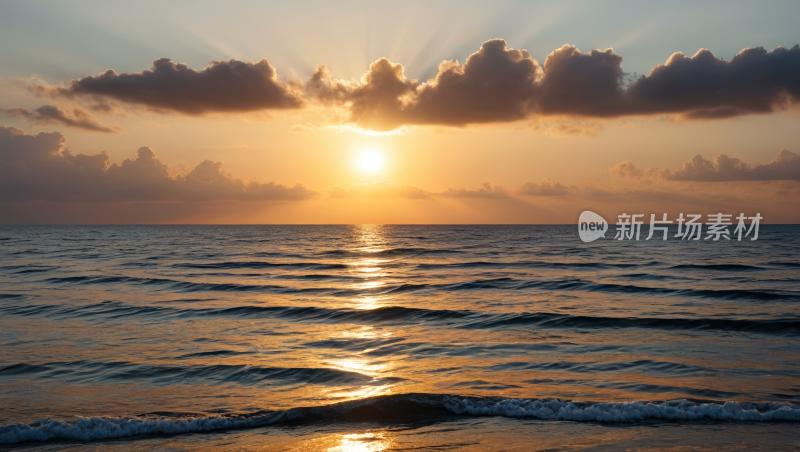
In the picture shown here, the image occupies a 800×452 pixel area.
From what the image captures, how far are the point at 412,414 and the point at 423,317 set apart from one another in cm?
1046

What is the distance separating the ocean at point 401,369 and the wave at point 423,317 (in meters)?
0.12

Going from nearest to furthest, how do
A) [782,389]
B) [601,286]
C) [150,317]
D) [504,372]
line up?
[782,389] → [504,372] → [150,317] → [601,286]

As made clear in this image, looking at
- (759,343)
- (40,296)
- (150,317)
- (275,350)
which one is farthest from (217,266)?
(759,343)

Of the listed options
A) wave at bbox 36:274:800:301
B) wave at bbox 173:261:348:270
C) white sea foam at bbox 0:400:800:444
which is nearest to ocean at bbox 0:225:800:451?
white sea foam at bbox 0:400:800:444

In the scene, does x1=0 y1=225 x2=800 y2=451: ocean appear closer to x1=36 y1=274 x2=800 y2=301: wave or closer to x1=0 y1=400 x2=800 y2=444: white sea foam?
x1=0 y1=400 x2=800 y2=444: white sea foam

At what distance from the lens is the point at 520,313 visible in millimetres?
20688

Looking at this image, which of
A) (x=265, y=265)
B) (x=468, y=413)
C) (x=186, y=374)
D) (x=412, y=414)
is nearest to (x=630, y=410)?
(x=468, y=413)

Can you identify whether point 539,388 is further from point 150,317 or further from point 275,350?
point 150,317

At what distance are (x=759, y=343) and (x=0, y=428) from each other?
19.4m

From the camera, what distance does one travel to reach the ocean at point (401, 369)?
8.85 m

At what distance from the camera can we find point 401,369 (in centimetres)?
1284

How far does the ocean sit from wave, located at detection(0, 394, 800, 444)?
0.11 ft

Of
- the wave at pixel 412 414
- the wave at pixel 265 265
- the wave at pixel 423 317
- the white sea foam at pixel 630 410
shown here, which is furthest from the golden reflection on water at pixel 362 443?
the wave at pixel 265 265

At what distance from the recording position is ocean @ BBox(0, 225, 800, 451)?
8.85m
